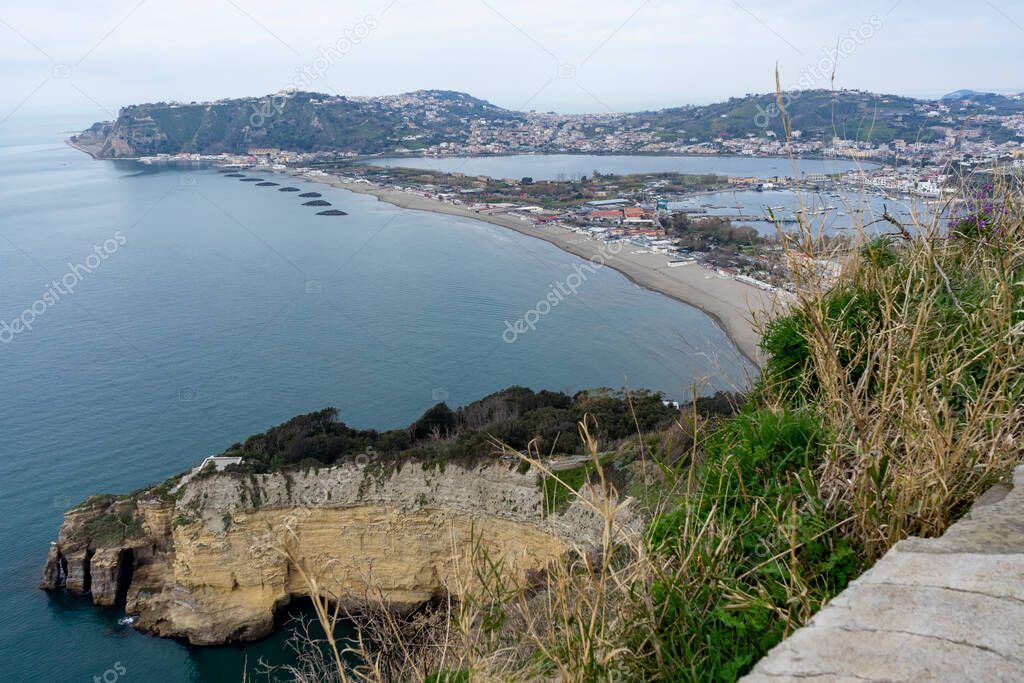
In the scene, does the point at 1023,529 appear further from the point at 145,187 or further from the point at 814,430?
the point at 145,187

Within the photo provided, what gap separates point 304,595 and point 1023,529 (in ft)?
41.4

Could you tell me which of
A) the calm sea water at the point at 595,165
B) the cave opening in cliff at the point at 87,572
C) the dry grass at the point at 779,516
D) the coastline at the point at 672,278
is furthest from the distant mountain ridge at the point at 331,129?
the dry grass at the point at 779,516

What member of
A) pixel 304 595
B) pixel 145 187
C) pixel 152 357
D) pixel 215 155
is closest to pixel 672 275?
pixel 152 357

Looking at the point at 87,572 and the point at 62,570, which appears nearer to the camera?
the point at 87,572

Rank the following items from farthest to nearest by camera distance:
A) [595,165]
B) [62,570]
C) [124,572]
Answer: [595,165], [62,570], [124,572]


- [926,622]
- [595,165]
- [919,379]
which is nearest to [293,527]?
[919,379]

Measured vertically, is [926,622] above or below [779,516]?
above

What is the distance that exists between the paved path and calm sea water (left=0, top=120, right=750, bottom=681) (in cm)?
338

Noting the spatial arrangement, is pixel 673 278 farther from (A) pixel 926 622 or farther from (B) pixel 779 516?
(A) pixel 926 622

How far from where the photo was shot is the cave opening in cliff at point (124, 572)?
40.5 ft

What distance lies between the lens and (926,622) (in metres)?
1.34

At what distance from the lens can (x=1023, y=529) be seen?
161 cm

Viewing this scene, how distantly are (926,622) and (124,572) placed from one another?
14209 mm

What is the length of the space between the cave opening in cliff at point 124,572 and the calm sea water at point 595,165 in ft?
185
